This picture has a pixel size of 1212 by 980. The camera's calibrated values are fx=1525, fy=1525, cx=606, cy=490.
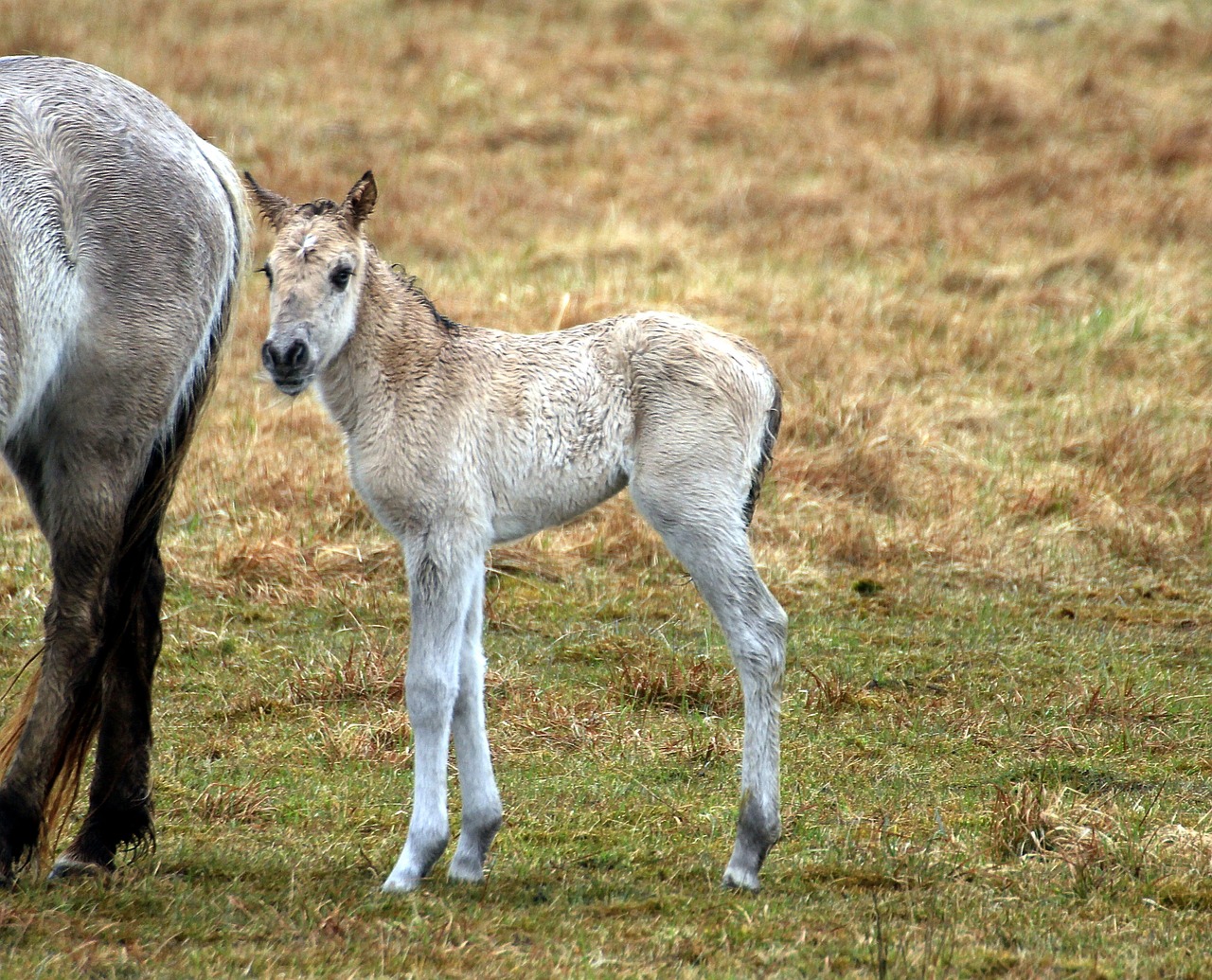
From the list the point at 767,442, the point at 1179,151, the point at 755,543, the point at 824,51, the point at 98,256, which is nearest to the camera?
the point at 98,256

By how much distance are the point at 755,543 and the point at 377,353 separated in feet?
12.9

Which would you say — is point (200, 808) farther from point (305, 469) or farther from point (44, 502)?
point (305, 469)

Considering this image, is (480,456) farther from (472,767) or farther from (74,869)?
(74,869)

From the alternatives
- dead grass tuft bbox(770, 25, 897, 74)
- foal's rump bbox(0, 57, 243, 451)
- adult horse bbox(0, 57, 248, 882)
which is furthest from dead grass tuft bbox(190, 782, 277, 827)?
dead grass tuft bbox(770, 25, 897, 74)

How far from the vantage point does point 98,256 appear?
429cm

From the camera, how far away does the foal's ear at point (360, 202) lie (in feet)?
13.8

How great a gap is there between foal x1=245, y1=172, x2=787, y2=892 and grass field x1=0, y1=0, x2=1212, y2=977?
435mm

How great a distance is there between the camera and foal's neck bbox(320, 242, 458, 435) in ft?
14.0

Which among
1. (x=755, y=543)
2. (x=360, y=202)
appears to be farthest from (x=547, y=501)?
(x=755, y=543)

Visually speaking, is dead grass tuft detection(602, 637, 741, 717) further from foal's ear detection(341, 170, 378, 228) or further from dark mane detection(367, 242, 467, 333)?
foal's ear detection(341, 170, 378, 228)

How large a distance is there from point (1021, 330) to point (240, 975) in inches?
337

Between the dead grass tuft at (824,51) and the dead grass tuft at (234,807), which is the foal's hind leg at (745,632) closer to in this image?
the dead grass tuft at (234,807)

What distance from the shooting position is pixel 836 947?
3.90 metres

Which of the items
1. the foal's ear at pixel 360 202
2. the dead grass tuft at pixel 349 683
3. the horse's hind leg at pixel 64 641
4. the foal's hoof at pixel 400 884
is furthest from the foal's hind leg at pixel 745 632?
the dead grass tuft at pixel 349 683
